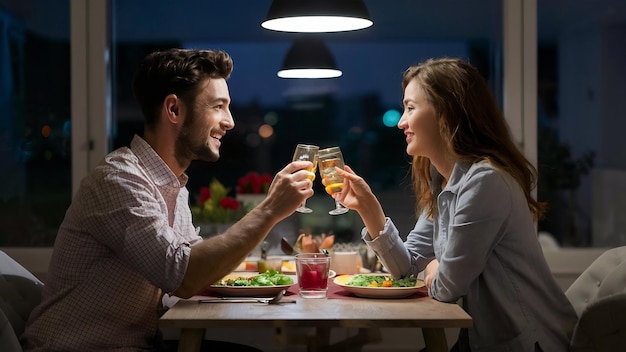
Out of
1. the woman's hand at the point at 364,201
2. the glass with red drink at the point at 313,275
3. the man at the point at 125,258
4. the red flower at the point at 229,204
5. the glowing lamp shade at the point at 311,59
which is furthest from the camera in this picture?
the red flower at the point at 229,204

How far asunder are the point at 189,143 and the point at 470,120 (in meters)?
0.83

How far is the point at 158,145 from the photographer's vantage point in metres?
2.57

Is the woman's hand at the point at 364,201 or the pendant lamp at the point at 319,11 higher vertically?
the pendant lamp at the point at 319,11

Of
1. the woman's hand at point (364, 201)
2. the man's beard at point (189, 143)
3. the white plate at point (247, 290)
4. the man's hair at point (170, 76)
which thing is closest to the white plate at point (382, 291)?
the white plate at point (247, 290)

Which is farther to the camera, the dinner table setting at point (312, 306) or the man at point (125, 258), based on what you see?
the man at point (125, 258)

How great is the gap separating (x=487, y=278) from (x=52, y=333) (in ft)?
3.74

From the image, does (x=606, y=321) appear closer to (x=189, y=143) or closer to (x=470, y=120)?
(x=470, y=120)

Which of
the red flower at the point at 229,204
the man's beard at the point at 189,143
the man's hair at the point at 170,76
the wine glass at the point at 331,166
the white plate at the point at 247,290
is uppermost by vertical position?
the man's hair at the point at 170,76

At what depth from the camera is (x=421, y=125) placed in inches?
99.6

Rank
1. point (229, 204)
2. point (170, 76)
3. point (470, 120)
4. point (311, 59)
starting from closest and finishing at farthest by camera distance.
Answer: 1. point (470, 120)
2. point (170, 76)
3. point (311, 59)
4. point (229, 204)

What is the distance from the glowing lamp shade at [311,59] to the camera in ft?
12.7

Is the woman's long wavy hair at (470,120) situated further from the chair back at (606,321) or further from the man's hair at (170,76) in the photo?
the man's hair at (170,76)

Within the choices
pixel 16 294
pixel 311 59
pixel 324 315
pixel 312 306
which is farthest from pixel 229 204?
pixel 324 315

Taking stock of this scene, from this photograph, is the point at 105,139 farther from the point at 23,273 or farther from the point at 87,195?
the point at 87,195
